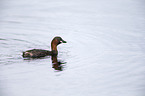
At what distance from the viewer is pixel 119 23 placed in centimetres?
1900

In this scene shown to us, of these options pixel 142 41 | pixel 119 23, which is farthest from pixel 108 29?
pixel 142 41

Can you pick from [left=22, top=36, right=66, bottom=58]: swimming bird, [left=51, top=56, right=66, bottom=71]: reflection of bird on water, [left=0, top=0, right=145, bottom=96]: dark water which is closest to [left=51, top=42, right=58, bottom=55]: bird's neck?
[left=22, top=36, right=66, bottom=58]: swimming bird

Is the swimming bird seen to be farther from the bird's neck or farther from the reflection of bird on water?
the reflection of bird on water

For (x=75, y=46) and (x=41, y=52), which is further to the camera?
(x=75, y=46)

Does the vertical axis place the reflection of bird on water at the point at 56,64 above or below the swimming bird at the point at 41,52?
below

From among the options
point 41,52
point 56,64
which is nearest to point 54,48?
point 41,52

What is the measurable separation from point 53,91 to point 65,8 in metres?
12.0

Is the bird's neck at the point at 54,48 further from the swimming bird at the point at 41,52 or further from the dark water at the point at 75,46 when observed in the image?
the dark water at the point at 75,46

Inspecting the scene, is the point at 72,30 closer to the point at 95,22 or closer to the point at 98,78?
the point at 95,22

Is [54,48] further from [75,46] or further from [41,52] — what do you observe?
[75,46]

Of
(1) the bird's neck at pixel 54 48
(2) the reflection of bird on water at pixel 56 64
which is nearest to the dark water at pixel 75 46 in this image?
(2) the reflection of bird on water at pixel 56 64

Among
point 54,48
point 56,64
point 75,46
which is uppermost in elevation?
point 54,48

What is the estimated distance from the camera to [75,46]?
15188 millimetres

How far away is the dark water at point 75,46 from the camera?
35.5 feet
